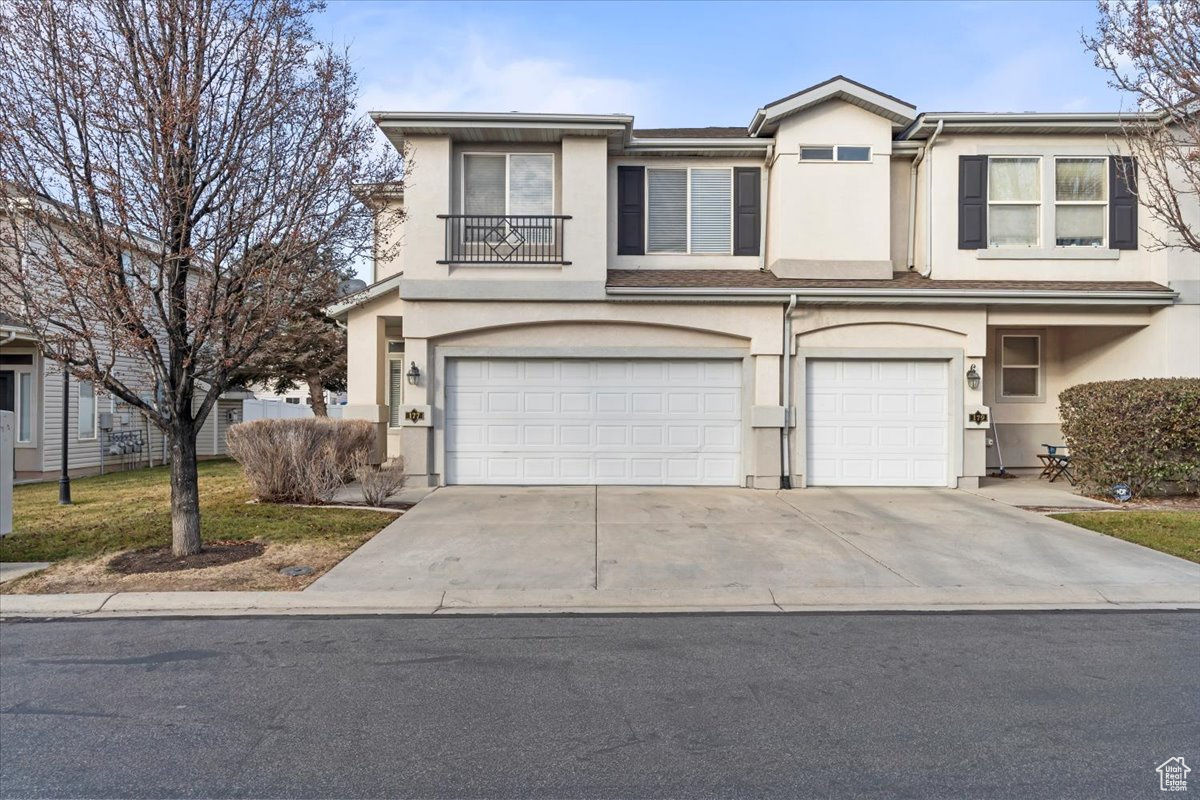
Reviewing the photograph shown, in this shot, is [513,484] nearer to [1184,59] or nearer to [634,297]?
[634,297]

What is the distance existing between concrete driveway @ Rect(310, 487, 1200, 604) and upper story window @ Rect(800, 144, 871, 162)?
6416 mm

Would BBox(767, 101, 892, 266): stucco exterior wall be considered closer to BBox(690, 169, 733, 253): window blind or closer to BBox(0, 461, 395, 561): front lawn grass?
BBox(690, 169, 733, 253): window blind

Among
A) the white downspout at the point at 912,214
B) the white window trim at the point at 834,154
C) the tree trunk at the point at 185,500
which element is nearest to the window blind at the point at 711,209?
the white window trim at the point at 834,154

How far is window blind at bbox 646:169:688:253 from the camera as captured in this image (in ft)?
46.5

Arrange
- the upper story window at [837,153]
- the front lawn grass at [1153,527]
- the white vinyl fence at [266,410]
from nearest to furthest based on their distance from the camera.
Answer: the front lawn grass at [1153,527]
the upper story window at [837,153]
the white vinyl fence at [266,410]

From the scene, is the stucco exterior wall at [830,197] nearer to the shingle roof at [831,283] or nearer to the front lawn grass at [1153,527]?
the shingle roof at [831,283]

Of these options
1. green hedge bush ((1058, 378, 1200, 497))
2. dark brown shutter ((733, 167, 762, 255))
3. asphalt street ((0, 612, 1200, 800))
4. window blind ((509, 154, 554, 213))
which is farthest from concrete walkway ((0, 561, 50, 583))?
green hedge bush ((1058, 378, 1200, 497))

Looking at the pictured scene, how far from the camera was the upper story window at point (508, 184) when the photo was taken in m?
13.7

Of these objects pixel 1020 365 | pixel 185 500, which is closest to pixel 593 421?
pixel 185 500

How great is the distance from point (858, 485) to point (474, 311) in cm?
777

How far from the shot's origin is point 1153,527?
9766 millimetres

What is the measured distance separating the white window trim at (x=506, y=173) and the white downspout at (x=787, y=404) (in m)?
4.78

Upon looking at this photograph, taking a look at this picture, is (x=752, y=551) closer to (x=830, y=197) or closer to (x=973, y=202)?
(x=830, y=197)

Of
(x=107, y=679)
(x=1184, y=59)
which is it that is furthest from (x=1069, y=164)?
(x=107, y=679)
